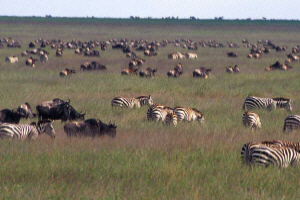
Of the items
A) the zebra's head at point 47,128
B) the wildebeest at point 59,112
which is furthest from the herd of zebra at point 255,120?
the zebra's head at point 47,128

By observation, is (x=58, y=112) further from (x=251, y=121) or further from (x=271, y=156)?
(x=271, y=156)

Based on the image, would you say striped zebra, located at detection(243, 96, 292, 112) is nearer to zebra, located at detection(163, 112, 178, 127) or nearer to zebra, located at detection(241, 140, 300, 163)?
zebra, located at detection(163, 112, 178, 127)

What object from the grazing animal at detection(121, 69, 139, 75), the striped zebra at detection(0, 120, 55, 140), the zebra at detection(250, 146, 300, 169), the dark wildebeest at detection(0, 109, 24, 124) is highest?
the zebra at detection(250, 146, 300, 169)

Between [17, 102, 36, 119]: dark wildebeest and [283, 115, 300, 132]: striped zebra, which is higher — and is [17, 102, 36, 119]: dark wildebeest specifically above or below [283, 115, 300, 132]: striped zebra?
below

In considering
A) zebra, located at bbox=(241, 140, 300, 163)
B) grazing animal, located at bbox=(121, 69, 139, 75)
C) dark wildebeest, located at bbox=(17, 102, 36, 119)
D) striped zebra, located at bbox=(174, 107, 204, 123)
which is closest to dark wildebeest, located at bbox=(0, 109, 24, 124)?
dark wildebeest, located at bbox=(17, 102, 36, 119)

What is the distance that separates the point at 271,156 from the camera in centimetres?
985

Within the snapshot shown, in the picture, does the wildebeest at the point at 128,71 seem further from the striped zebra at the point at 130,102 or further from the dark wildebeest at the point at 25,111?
the dark wildebeest at the point at 25,111

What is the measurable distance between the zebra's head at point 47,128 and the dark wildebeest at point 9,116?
2238mm

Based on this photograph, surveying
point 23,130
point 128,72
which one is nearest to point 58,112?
point 23,130

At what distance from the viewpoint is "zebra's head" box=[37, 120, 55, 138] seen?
501 inches

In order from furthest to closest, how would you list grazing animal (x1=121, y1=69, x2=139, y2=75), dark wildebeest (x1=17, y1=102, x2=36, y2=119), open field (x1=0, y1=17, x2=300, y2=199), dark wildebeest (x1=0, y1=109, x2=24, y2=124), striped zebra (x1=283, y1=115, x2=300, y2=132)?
grazing animal (x1=121, y1=69, x2=139, y2=75) → dark wildebeest (x1=17, y1=102, x2=36, y2=119) → dark wildebeest (x1=0, y1=109, x2=24, y2=124) → striped zebra (x1=283, y1=115, x2=300, y2=132) → open field (x1=0, y1=17, x2=300, y2=199)

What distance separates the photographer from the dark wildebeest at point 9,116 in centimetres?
1476

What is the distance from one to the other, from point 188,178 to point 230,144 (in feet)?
10.2

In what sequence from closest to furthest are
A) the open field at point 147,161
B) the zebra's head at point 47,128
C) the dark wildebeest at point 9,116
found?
the open field at point 147,161 < the zebra's head at point 47,128 < the dark wildebeest at point 9,116
